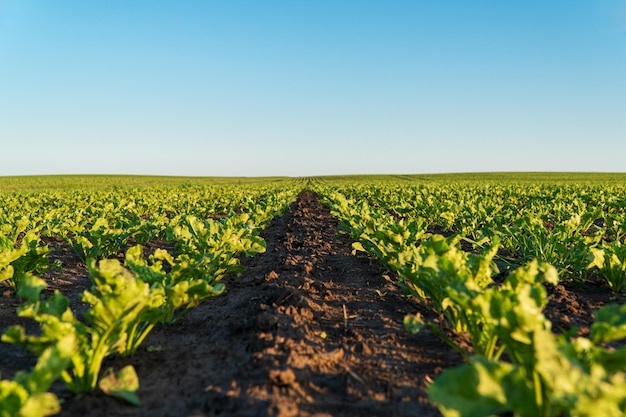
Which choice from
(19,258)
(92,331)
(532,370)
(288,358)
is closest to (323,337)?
(288,358)

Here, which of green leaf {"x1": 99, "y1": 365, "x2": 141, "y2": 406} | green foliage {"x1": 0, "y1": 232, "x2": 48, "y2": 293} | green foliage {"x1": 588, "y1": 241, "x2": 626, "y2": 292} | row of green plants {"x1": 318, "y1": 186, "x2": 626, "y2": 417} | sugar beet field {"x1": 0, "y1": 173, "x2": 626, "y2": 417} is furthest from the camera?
green foliage {"x1": 588, "y1": 241, "x2": 626, "y2": 292}

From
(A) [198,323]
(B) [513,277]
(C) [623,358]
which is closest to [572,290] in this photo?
(B) [513,277]

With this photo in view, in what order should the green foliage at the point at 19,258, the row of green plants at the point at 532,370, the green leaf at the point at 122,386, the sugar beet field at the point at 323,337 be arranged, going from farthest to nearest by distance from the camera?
the green foliage at the point at 19,258 < the green leaf at the point at 122,386 < the sugar beet field at the point at 323,337 < the row of green plants at the point at 532,370

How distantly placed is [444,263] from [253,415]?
1.61 meters

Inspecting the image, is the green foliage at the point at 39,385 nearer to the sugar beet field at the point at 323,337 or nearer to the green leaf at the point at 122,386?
the sugar beet field at the point at 323,337

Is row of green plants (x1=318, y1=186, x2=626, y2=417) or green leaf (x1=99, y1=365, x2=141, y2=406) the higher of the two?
row of green plants (x1=318, y1=186, x2=626, y2=417)

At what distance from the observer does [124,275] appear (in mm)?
2926

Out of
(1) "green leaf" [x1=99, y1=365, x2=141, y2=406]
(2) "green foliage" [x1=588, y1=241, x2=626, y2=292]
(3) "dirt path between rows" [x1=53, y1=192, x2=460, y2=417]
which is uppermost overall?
(2) "green foliage" [x1=588, y1=241, x2=626, y2=292]

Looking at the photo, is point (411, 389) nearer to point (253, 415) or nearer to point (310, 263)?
point (253, 415)

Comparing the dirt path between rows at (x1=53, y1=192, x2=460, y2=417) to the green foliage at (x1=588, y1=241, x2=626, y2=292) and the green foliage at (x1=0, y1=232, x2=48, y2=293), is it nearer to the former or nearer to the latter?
the green foliage at (x1=0, y1=232, x2=48, y2=293)

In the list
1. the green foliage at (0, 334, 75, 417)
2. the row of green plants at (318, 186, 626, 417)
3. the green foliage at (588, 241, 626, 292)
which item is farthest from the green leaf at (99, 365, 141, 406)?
the green foliage at (588, 241, 626, 292)

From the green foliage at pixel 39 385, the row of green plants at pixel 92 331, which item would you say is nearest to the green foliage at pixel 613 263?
the row of green plants at pixel 92 331

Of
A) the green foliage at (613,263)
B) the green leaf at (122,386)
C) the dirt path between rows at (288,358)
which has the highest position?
the green foliage at (613,263)

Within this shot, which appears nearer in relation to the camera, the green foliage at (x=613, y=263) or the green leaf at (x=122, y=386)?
the green leaf at (x=122, y=386)
